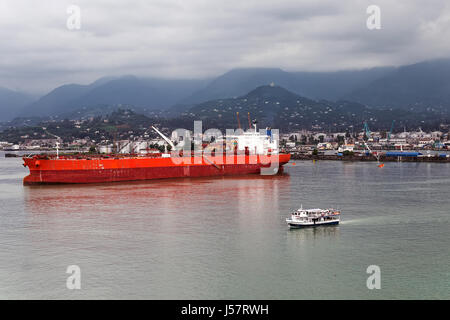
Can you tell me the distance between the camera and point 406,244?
48.9 feet

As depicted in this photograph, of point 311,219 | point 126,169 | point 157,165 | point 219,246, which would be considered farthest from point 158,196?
point 219,246

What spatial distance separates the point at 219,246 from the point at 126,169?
61.2 ft

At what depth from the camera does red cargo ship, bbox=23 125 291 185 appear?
98.8 ft

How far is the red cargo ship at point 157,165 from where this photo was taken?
30109 mm

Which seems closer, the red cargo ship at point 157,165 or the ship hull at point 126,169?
the ship hull at point 126,169

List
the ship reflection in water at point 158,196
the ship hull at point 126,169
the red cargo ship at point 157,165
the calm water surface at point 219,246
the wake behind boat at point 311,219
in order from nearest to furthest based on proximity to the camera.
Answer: the calm water surface at point 219,246 < the wake behind boat at point 311,219 < the ship reflection in water at point 158,196 < the ship hull at point 126,169 < the red cargo ship at point 157,165

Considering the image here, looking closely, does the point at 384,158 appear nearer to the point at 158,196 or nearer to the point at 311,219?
the point at 158,196

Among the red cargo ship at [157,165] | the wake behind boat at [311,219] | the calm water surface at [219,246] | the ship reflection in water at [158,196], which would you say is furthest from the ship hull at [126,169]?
the wake behind boat at [311,219]

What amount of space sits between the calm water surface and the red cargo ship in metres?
4.25

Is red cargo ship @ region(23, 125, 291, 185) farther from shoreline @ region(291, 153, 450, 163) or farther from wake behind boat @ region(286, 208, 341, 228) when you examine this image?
shoreline @ region(291, 153, 450, 163)

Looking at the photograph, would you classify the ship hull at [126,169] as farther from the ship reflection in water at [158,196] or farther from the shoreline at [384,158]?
the shoreline at [384,158]

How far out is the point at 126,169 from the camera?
32.2 m

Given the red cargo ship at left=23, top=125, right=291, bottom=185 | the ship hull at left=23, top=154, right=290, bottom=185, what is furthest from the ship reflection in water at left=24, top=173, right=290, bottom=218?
the red cargo ship at left=23, top=125, right=291, bottom=185
